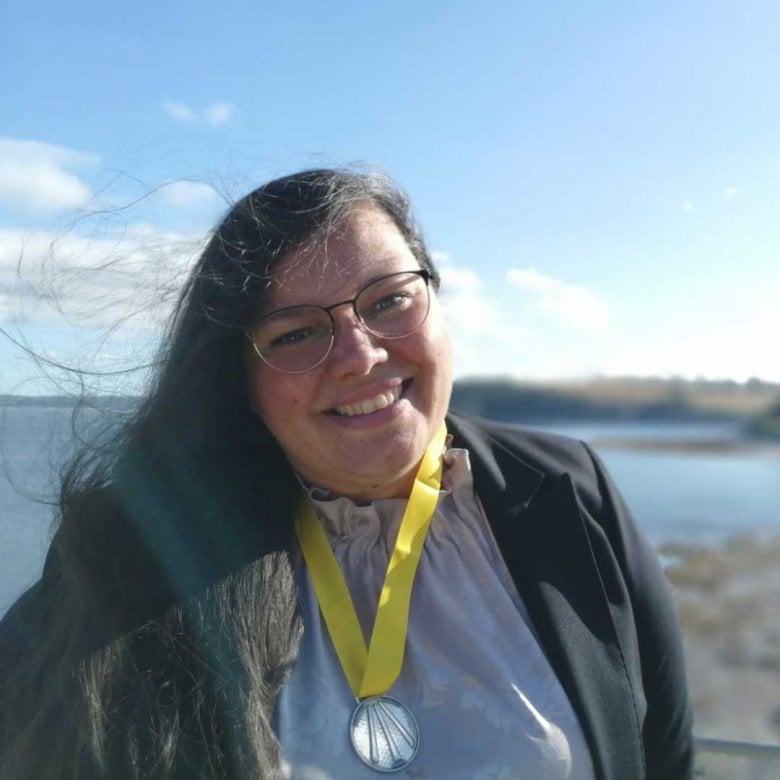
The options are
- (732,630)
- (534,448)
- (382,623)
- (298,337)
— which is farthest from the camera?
(732,630)

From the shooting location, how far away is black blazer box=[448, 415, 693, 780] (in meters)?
1.87

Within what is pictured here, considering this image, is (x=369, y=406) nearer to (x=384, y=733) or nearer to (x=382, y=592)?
(x=382, y=592)

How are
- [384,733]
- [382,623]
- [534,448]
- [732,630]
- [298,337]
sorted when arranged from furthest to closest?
[732,630]
[534,448]
[298,337]
[382,623]
[384,733]

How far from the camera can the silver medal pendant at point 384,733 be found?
171 cm

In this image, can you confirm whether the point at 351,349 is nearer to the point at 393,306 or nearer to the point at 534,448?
the point at 393,306

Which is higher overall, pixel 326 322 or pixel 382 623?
pixel 326 322

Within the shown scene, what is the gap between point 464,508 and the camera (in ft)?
6.87

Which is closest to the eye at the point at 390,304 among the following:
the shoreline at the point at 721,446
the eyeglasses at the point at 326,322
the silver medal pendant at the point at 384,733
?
the eyeglasses at the point at 326,322

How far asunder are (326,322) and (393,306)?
0.15m

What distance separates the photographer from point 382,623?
73.5 inches

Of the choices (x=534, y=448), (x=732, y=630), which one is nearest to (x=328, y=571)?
(x=534, y=448)

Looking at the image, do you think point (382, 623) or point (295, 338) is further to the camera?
point (295, 338)

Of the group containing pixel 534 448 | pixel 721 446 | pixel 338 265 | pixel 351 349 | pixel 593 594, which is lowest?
pixel 593 594

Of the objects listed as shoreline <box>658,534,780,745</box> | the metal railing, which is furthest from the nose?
the metal railing
